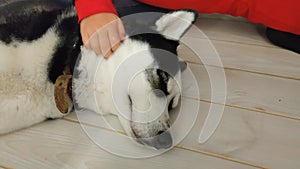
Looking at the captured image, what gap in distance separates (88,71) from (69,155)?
252 mm

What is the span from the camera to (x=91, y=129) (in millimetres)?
1150

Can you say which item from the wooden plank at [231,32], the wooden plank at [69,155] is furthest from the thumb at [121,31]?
the wooden plank at [231,32]

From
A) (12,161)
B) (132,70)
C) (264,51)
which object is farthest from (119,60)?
(264,51)

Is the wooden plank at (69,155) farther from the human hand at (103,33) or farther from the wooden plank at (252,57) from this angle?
the wooden plank at (252,57)

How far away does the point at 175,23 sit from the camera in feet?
Answer: 3.59

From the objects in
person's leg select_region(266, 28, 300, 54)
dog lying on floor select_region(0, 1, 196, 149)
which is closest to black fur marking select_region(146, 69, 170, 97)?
dog lying on floor select_region(0, 1, 196, 149)

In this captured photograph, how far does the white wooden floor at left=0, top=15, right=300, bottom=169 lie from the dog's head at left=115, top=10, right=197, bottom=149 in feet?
0.23

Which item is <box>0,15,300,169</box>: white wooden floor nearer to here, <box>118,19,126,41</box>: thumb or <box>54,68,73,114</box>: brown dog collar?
<box>54,68,73,114</box>: brown dog collar

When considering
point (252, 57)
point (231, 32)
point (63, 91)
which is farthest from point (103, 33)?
point (231, 32)

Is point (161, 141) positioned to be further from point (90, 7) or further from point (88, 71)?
point (90, 7)

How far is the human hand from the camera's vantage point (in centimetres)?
107

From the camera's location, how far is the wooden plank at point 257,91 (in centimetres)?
123

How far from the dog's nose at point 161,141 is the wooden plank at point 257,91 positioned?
0.27 m

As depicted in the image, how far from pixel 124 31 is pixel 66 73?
22 cm
